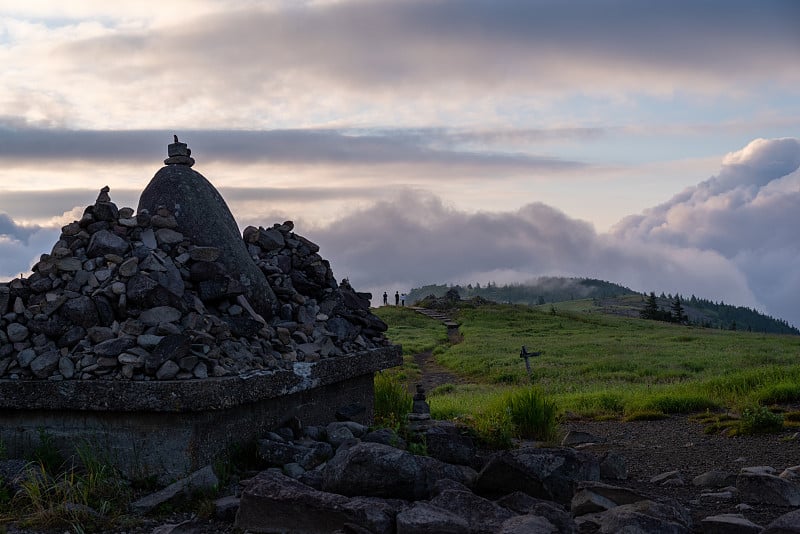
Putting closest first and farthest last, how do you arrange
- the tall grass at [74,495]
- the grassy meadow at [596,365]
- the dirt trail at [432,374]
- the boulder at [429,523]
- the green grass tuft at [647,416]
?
the boulder at [429,523] → the tall grass at [74,495] → the green grass tuft at [647,416] → the grassy meadow at [596,365] → the dirt trail at [432,374]

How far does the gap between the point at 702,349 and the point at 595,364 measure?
879 centimetres

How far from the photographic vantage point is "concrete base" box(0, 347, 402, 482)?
21.5 feet

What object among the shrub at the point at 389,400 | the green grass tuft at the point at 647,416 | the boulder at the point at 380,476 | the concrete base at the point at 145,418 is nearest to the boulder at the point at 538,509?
the boulder at the point at 380,476

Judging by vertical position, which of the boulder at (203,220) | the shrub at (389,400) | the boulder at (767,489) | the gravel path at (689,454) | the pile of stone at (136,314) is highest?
the boulder at (203,220)

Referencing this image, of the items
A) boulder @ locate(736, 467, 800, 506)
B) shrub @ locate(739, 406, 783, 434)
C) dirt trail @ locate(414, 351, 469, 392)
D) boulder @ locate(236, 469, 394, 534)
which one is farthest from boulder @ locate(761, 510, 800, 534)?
dirt trail @ locate(414, 351, 469, 392)

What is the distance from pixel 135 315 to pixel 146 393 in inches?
37.7

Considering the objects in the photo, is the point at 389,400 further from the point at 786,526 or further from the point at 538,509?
the point at 786,526

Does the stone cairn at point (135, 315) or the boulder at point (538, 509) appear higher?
the stone cairn at point (135, 315)

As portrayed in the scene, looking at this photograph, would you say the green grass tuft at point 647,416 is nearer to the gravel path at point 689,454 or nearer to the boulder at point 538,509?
the gravel path at point 689,454

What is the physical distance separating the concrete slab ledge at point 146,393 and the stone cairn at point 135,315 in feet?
0.41

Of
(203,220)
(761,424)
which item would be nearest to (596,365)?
(761,424)

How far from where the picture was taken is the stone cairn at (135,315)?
685cm

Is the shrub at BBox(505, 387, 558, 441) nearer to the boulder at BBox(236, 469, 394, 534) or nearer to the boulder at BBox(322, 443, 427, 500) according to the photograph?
the boulder at BBox(322, 443, 427, 500)

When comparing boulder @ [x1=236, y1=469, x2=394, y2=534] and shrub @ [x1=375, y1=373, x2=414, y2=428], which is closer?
boulder @ [x1=236, y1=469, x2=394, y2=534]
